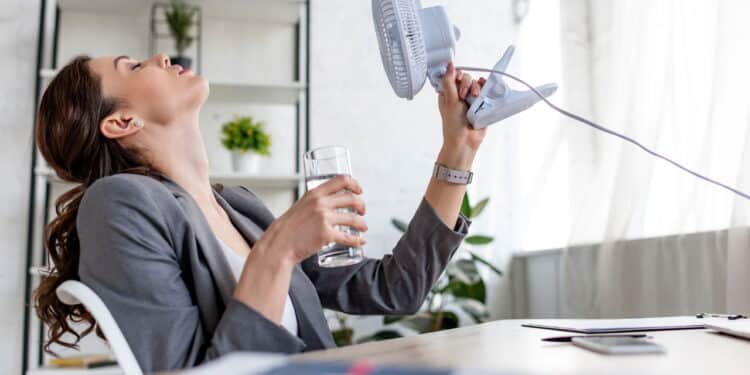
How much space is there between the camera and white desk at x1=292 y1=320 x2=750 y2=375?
0.60 meters

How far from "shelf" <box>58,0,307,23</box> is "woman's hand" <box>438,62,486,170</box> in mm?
1617

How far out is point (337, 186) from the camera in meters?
0.90

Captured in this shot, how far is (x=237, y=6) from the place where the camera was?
2.76m

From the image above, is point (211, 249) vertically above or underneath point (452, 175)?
underneath

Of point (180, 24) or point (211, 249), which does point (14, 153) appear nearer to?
point (180, 24)

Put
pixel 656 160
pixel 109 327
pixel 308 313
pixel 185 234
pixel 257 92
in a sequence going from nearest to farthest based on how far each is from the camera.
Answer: pixel 109 327 → pixel 185 234 → pixel 308 313 → pixel 656 160 → pixel 257 92

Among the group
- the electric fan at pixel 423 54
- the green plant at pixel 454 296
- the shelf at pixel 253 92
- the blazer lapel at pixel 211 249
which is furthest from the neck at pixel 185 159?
the green plant at pixel 454 296

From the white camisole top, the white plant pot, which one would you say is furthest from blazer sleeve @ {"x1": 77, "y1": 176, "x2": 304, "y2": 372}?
the white plant pot

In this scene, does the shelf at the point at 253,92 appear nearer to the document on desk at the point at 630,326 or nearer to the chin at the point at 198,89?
the chin at the point at 198,89

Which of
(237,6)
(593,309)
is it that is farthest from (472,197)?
(237,6)

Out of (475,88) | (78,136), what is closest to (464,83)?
(475,88)

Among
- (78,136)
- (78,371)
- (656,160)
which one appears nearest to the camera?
(78,136)

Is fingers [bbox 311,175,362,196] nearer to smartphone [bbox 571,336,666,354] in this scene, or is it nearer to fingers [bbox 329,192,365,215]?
fingers [bbox 329,192,365,215]

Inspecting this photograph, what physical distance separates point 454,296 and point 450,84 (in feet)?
5.32
